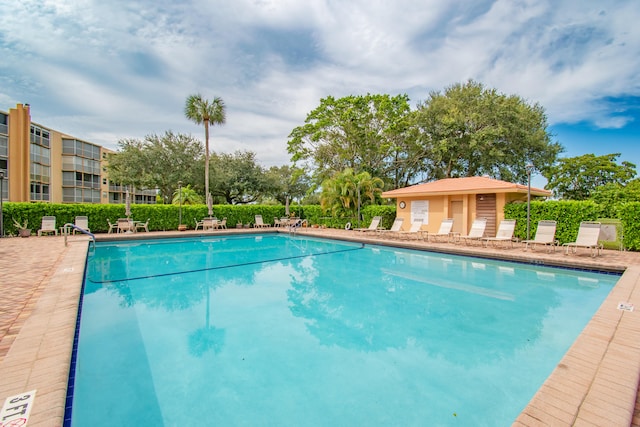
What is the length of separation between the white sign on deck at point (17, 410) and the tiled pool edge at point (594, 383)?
308 cm

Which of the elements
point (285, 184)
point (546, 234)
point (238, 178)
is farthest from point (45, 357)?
point (285, 184)

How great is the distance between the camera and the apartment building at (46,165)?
28266 millimetres

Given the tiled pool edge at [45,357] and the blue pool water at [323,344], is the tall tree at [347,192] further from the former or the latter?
the tiled pool edge at [45,357]

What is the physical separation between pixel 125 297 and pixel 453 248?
9776 mm

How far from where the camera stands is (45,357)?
2.69 metres

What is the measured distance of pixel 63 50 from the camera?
1078 centimetres

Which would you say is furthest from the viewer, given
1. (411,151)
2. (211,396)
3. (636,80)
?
(411,151)

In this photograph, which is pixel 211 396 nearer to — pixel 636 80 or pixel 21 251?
pixel 21 251

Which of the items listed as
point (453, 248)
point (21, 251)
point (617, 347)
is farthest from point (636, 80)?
point (21, 251)

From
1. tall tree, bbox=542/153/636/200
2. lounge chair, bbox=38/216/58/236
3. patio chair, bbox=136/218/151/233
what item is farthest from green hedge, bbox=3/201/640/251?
tall tree, bbox=542/153/636/200

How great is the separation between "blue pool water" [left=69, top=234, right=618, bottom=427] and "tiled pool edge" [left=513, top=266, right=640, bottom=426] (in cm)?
51

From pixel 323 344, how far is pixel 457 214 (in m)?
13.4

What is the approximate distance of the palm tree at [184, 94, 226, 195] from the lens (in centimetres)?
2261

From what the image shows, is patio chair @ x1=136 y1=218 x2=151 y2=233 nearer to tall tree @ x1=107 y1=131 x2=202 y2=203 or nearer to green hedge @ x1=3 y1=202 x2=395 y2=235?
green hedge @ x1=3 y1=202 x2=395 y2=235
